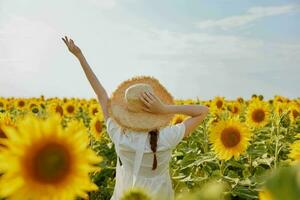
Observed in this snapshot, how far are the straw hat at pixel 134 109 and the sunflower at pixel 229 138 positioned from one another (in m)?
0.87

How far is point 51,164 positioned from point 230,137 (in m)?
4.09

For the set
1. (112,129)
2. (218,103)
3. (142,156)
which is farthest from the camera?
(218,103)

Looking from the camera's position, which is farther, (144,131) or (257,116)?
(257,116)

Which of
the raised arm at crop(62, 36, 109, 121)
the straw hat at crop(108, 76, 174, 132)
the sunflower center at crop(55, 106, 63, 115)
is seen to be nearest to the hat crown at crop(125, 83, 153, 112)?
the straw hat at crop(108, 76, 174, 132)

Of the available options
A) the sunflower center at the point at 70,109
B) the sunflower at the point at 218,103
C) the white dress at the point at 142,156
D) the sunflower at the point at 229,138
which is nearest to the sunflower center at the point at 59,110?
the sunflower center at the point at 70,109

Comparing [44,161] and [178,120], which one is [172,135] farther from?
[44,161]

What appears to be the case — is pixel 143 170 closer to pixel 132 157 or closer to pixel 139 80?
pixel 132 157

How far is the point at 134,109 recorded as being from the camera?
4148 mm

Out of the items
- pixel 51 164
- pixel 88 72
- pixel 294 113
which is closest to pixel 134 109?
pixel 88 72

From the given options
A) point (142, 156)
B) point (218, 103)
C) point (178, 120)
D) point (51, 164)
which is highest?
point (218, 103)

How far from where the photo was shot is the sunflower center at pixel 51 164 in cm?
113

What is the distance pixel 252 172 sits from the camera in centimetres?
621

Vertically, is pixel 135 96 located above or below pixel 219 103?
below

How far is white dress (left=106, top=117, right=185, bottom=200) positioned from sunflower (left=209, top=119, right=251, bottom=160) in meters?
0.86
